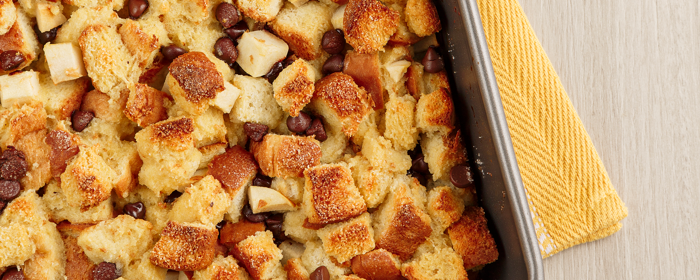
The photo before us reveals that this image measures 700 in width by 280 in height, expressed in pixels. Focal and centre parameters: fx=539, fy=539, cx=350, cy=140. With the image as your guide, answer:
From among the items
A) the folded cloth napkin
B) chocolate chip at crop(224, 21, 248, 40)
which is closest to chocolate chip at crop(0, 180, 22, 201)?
chocolate chip at crop(224, 21, 248, 40)

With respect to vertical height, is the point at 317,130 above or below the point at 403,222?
above

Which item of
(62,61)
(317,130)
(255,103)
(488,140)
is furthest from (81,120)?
(488,140)

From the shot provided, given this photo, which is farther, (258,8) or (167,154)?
(258,8)

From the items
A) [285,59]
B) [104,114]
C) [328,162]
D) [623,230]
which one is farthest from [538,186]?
[104,114]

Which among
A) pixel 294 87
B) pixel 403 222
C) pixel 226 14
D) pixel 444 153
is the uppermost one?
pixel 226 14

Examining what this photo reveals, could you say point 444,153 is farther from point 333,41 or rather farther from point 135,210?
point 135,210

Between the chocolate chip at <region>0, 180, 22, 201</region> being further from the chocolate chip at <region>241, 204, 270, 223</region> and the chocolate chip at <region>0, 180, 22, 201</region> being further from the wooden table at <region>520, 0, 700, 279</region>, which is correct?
the wooden table at <region>520, 0, 700, 279</region>

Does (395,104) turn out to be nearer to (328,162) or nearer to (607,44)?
(328,162)

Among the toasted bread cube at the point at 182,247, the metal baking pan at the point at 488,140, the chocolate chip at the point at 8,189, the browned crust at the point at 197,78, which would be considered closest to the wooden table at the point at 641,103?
the metal baking pan at the point at 488,140
